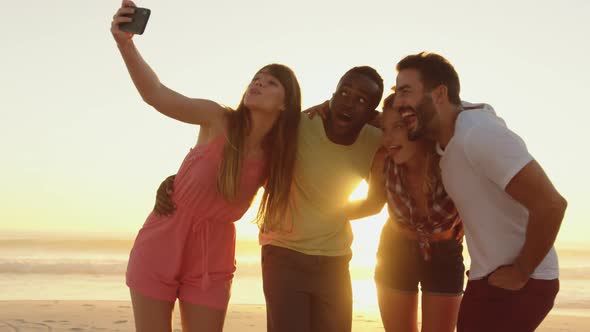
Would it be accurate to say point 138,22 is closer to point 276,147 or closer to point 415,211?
point 276,147

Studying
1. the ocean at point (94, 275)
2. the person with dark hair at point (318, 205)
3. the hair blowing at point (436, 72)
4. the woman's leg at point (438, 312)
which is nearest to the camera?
the hair blowing at point (436, 72)

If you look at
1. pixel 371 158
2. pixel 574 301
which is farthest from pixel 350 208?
pixel 574 301

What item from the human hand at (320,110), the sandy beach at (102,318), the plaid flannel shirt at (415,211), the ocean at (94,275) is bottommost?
the ocean at (94,275)

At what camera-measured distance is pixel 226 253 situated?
4867 millimetres

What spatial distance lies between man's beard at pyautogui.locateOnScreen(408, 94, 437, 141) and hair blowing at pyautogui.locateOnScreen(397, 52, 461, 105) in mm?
75

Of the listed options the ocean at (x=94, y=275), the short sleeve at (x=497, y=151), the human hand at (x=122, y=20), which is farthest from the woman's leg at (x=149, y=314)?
the ocean at (x=94, y=275)

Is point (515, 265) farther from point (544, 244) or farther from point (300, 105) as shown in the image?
point (300, 105)

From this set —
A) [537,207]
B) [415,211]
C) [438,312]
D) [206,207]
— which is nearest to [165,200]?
[206,207]

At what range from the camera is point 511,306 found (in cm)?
371

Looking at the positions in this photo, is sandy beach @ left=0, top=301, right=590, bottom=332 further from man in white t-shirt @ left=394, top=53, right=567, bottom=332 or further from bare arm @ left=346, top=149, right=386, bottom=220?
man in white t-shirt @ left=394, top=53, right=567, bottom=332

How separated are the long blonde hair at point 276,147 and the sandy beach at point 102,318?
17.7 ft

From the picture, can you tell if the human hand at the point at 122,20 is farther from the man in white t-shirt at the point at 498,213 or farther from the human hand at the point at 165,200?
the man in white t-shirt at the point at 498,213

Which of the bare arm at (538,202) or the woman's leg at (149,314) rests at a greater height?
the bare arm at (538,202)

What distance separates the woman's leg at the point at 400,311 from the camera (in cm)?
525
